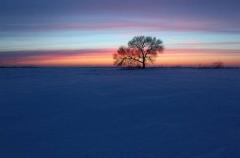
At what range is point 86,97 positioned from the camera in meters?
12.6

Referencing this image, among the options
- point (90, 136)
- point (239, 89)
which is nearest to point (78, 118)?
point (90, 136)

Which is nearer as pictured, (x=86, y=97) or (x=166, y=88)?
(x=86, y=97)

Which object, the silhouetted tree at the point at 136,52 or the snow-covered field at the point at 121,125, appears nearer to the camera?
A: the snow-covered field at the point at 121,125

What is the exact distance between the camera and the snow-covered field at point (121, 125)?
6.77 meters

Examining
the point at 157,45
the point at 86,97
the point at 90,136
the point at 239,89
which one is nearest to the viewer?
the point at 90,136

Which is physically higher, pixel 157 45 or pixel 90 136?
pixel 157 45

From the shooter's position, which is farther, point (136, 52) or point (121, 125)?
point (136, 52)

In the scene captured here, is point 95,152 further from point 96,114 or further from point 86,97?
point 86,97

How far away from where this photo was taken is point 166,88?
14.6 metres

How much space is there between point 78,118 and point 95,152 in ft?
8.96

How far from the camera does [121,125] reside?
8539mm

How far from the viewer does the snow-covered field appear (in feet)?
22.2

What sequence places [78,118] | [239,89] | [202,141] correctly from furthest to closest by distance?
[239,89], [78,118], [202,141]

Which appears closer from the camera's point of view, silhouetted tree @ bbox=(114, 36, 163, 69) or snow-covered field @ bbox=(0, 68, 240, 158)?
snow-covered field @ bbox=(0, 68, 240, 158)
